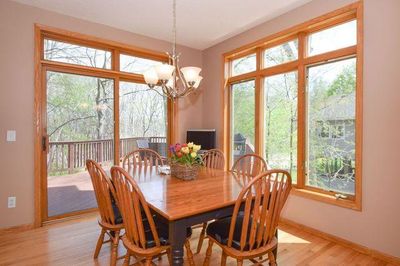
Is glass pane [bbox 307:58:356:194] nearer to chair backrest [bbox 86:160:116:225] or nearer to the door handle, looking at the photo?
chair backrest [bbox 86:160:116:225]

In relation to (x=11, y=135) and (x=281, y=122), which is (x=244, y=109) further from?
(x=11, y=135)

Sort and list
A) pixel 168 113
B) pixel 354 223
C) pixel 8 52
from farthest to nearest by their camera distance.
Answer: pixel 168 113 < pixel 8 52 < pixel 354 223

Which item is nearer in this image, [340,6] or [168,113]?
[340,6]

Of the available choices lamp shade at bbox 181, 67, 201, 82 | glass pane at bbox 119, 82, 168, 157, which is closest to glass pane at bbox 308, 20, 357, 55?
lamp shade at bbox 181, 67, 201, 82

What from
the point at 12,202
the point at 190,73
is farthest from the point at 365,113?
the point at 12,202

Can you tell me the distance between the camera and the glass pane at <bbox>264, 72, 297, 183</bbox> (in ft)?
10.5

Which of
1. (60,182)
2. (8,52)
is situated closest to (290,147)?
(60,182)

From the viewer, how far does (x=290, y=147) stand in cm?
324

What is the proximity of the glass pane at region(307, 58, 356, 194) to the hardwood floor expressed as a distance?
0.66 m

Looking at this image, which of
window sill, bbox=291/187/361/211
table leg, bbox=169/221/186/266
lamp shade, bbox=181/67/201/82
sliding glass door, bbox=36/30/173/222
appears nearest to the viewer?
table leg, bbox=169/221/186/266

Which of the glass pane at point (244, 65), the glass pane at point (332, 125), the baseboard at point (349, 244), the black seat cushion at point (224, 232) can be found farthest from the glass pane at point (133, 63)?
the baseboard at point (349, 244)

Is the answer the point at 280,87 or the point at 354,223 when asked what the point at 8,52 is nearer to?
the point at 280,87

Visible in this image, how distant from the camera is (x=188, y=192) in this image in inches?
71.0

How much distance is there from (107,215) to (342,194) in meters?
2.50
